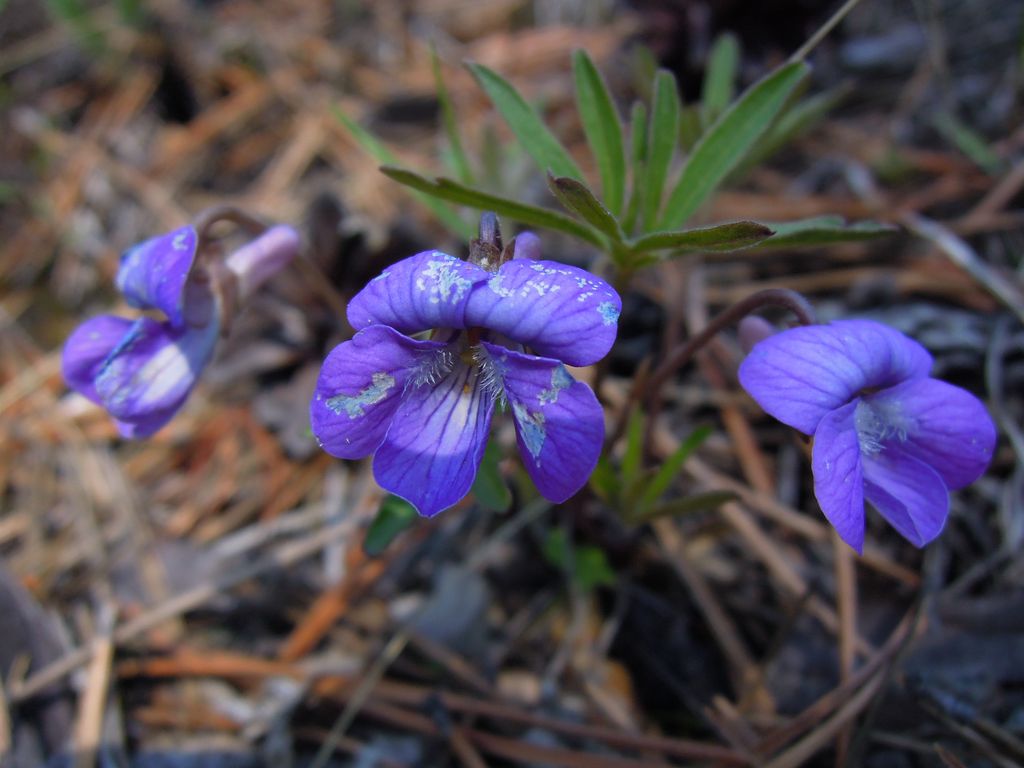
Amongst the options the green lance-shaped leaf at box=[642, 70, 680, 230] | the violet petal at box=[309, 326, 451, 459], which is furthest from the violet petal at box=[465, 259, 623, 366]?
the green lance-shaped leaf at box=[642, 70, 680, 230]

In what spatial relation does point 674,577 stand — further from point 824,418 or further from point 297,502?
point 297,502

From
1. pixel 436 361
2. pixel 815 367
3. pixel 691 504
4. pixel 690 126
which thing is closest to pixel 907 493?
pixel 815 367

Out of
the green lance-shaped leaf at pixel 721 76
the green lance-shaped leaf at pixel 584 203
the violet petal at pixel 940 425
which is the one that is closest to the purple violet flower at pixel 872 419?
the violet petal at pixel 940 425

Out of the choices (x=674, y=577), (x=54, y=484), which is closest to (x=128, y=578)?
(x=54, y=484)

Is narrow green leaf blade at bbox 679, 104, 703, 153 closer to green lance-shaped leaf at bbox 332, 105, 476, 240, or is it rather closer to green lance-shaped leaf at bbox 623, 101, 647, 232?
green lance-shaped leaf at bbox 623, 101, 647, 232

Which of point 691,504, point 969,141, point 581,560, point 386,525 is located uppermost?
point 386,525

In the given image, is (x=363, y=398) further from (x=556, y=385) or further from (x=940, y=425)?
(x=940, y=425)

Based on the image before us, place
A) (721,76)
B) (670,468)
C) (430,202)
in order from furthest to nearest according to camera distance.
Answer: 1. (721,76)
2. (430,202)
3. (670,468)
